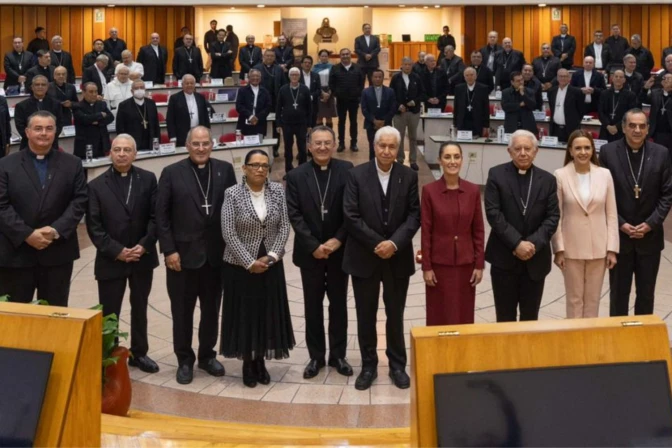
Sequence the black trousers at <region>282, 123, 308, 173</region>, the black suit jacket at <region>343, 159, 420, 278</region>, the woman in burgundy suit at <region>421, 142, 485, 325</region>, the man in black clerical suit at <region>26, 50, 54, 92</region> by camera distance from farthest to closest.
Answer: the man in black clerical suit at <region>26, 50, 54, 92</region> → the black trousers at <region>282, 123, 308, 173</region> → the black suit jacket at <region>343, 159, 420, 278</region> → the woman in burgundy suit at <region>421, 142, 485, 325</region>

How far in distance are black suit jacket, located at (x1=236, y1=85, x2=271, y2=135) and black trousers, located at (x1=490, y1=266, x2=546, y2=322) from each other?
7964 millimetres

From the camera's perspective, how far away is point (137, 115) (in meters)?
11.1

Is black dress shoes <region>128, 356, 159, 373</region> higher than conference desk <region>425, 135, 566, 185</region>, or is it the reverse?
conference desk <region>425, 135, 566, 185</region>

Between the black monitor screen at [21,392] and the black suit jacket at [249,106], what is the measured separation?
10.5 metres

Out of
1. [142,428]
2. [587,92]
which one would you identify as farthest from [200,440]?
[587,92]

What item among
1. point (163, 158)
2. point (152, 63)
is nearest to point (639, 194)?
point (163, 158)

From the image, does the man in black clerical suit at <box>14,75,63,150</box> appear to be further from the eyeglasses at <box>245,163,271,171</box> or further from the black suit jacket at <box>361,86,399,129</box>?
the eyeglasses at <box>245,163,271,171</box>

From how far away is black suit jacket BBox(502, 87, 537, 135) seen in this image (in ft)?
40.1

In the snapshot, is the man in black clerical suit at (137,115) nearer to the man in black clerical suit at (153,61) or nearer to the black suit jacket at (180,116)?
the black suit jacket at (180,116)

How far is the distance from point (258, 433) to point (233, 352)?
1836 mm

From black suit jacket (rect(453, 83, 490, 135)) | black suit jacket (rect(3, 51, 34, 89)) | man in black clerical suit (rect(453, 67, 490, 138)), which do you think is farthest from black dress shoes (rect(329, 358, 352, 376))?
black suit jacket (rect(3, 51, 34, 89))

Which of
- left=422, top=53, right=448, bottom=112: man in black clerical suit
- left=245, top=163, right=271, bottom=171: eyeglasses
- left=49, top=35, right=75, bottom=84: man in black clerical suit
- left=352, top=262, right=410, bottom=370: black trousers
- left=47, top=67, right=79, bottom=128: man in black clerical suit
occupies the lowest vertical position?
left=352, top=262, right=410, bottom=370: black trousers

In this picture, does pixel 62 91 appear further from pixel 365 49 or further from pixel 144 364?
pixel 144 364

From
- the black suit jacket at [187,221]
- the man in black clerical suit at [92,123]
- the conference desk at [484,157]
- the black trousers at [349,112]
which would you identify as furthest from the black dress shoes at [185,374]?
the black trousers at [349,112]
